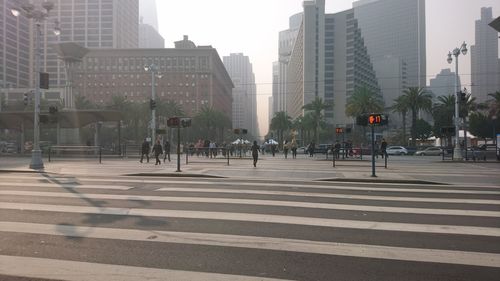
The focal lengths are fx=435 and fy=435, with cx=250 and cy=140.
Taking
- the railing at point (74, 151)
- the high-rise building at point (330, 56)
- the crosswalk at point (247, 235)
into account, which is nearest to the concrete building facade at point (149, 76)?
the high-rise building at point (330, 56)

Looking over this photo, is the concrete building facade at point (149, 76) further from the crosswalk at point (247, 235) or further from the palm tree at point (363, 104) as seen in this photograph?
the crosswalk at point (247, 235)

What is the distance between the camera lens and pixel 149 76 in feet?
490

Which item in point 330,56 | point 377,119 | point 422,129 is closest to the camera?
point 377,119

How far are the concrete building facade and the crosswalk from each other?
14097 centimetres

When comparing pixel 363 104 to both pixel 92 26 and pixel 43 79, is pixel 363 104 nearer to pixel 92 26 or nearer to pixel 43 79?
pixel 43 79

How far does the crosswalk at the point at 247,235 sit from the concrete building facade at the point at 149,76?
140972 millimetres

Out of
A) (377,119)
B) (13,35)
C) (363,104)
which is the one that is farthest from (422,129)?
(377,119)

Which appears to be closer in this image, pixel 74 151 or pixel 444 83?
pixel 74 151

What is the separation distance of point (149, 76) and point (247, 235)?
148317 mm

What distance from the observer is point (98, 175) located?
17797mm

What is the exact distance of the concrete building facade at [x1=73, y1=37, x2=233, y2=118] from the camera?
15038cm

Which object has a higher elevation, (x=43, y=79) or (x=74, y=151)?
(x=43, y=79)

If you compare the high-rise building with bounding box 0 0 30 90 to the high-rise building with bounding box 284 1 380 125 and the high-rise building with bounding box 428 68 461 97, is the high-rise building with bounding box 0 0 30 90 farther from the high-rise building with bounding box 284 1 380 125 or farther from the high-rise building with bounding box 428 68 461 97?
the high-rise building with bounding box 284 1 380 125

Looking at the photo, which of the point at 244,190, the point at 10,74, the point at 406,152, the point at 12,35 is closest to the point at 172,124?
the point at 244,190
